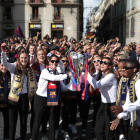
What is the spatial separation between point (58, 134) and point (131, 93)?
102 inches

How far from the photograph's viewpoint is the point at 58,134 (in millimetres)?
5184

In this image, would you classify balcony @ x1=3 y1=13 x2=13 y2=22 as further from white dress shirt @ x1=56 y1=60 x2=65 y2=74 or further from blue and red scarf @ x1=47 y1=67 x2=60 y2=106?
blue and red scarf @ x1=47 y1=67 x2=60 y2=106

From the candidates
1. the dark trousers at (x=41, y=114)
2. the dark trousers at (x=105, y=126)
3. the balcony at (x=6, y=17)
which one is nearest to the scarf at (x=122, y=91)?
the dark trousers at (x=105, y=126)

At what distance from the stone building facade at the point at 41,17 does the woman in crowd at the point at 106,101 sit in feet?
85.9

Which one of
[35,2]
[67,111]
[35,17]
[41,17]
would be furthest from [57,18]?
[67,111]

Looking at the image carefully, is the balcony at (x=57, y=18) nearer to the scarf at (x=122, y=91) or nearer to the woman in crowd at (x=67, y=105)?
the woman in crowd at (x=67, y=105)

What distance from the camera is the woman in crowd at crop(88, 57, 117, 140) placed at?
12.9 feet

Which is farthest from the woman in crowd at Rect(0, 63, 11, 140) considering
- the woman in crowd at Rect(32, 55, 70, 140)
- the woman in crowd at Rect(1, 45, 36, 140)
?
the woman in crowd at Rect(32, 55, 70, 140)

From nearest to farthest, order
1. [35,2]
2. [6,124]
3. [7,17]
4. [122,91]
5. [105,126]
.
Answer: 1. [122,91]
2. [105,126]
3. [6,124]
4. [35,2]
5. [7,17]

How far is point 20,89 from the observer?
4.25 meters

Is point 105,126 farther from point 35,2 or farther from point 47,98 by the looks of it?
point 35,2

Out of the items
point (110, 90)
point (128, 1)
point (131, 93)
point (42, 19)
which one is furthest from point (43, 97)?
point (128, 1)

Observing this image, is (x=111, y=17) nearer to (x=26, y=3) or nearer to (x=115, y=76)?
(x=26, y=3)

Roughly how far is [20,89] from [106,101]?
1.68m
